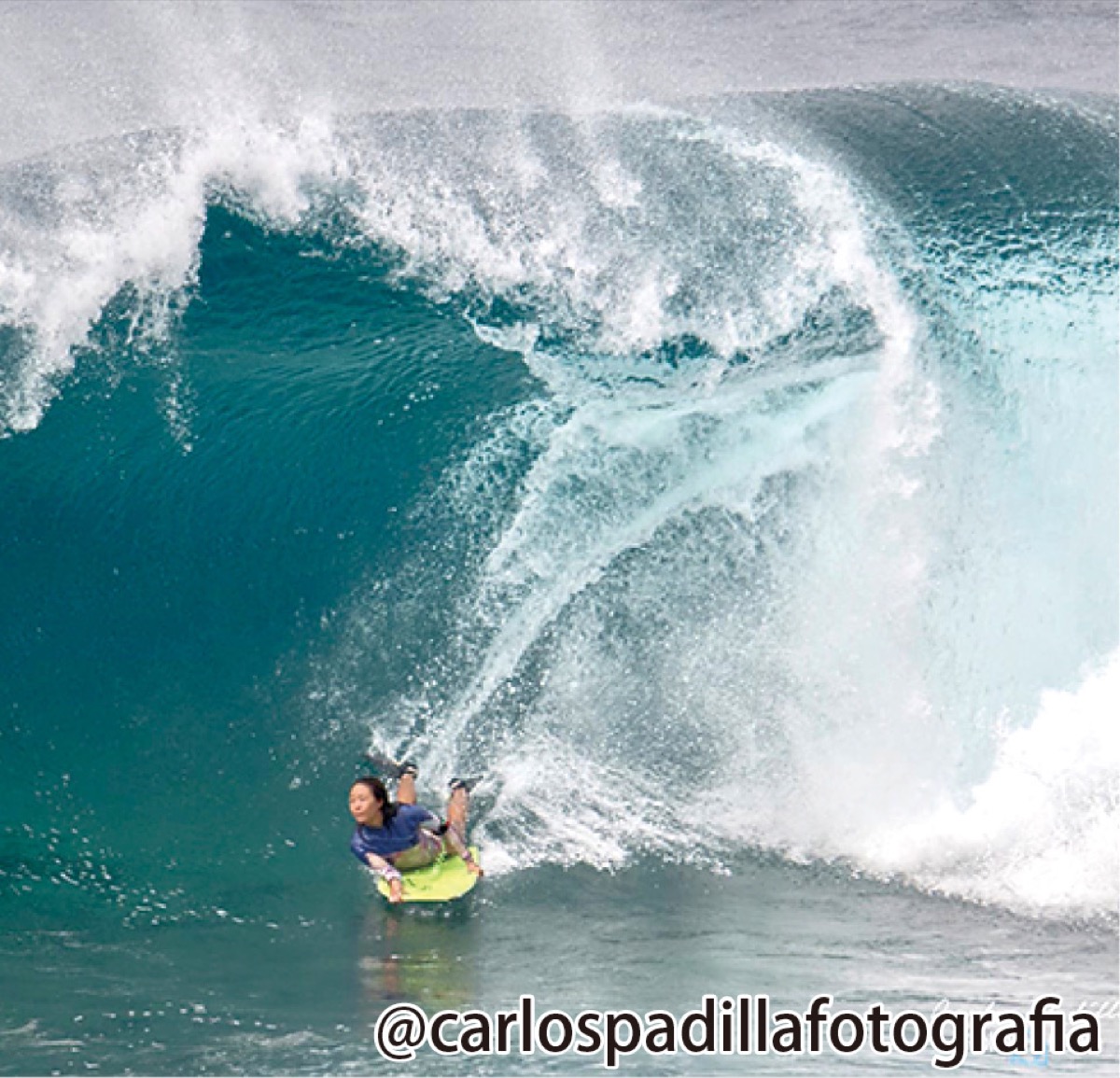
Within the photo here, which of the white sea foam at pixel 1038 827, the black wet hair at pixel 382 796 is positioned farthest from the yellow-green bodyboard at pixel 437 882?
the white sea foam at pixel 1038 827

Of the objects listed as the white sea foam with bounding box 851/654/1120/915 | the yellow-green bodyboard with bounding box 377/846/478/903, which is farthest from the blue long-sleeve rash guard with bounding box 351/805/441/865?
the white sea foam with bounding box 851/654/1120/915

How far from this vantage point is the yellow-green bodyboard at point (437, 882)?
6.95 meters

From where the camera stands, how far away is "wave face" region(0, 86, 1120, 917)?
7.73 m

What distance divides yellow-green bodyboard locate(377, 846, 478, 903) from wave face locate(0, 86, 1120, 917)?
310mm

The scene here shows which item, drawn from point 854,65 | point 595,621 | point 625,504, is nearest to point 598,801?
point 595,621

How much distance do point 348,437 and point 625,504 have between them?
1658 mm

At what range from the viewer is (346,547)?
862 cm

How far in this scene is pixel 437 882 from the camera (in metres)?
6.97

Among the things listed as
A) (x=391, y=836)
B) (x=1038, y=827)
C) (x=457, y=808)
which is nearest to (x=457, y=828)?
(x=457, y=808)

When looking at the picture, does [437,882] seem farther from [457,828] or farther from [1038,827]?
[1038,827]

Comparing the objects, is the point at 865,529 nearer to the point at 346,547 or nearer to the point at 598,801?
the point at 598,801

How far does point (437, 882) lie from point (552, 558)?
2.05 m

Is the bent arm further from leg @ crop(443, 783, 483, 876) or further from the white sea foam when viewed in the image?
the white sea foam

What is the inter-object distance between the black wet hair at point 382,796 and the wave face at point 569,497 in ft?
2.38
